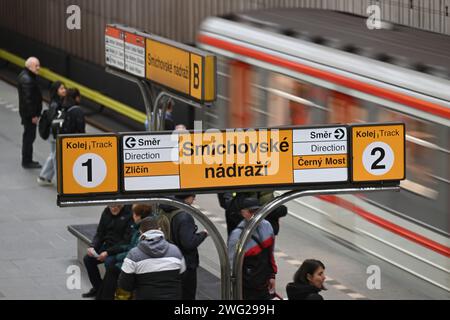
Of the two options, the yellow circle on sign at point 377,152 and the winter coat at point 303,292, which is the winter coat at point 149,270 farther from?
the yellow circle on sign at point 377,152

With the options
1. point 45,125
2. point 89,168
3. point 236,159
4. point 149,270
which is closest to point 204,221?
point 236,159

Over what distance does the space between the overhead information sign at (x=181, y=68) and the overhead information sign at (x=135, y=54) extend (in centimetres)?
Result: 16

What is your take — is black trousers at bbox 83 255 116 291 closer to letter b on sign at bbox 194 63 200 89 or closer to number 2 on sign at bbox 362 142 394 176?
letter b on sign at bbox 194 63 200 89

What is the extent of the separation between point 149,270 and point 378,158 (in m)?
2.41

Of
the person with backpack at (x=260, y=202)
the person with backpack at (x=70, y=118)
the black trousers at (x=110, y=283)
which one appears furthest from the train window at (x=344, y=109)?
the person with backpack at (x=70, y=118)

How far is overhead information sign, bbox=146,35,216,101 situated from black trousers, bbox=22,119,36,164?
6.79 meters

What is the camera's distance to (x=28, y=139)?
2122cm

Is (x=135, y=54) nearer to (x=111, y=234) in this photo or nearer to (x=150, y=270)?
(x=111, y=234)

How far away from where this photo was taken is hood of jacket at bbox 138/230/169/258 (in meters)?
11.0

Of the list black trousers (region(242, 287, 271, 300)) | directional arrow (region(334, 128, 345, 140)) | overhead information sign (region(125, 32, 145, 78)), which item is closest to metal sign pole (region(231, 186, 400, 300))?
directional arrow (region(334, 128, 345, 140))

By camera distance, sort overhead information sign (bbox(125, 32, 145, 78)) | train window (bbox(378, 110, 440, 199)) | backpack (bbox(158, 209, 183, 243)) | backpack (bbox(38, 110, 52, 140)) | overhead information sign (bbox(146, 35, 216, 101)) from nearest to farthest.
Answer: backpack (bbox(158, 209, 183, 243)), overhead information sign (bbox(146, 35, 216, 101)), train window (bbox(378, 110, 440, 199)), overhead information sign (bbox(125, 32, 145, 78)), backpack (bbox(38, 110, 52, 140))

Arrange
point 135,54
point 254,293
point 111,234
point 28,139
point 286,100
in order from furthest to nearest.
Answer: point 28,139
point 286,100
point 135,54
point 111,234
point 254,293

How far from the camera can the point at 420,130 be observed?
13844 mm

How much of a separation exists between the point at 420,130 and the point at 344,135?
4254mm
